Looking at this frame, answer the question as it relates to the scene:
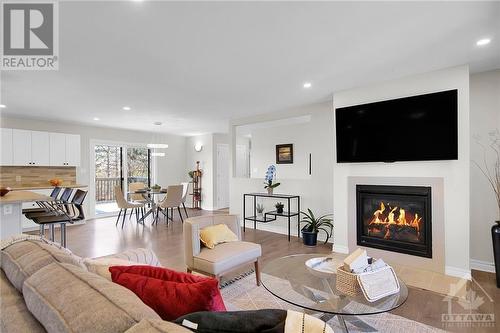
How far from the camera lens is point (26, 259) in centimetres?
114

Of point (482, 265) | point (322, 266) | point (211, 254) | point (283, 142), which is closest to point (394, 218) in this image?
point (482, 265)

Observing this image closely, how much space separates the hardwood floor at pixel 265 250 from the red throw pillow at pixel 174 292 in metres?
2.06

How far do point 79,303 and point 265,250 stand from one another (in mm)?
3441

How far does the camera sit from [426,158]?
Answer: 3080 mm

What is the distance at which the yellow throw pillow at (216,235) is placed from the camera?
2594 millimetres

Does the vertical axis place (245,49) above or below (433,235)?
above

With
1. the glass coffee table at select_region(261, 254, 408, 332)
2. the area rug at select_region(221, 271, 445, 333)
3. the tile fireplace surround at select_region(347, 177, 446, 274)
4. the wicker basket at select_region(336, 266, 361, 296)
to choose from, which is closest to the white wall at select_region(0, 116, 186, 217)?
the area rug at select_region(221, 271, 445, 333)

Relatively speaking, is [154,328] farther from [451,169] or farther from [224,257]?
[451,169]

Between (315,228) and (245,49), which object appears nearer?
(245,49)

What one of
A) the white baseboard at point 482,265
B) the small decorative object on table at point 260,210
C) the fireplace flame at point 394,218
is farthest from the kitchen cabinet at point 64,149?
the white baseboard at point 482,265

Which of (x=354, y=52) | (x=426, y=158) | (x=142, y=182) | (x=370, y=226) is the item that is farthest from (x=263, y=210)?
(x=142, y=182)

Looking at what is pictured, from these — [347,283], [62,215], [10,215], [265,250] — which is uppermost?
[10,215]

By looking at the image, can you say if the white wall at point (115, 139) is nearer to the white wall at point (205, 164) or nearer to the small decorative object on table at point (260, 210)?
the white wall at point (205, 164)

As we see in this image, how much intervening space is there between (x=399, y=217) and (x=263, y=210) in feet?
8.80
